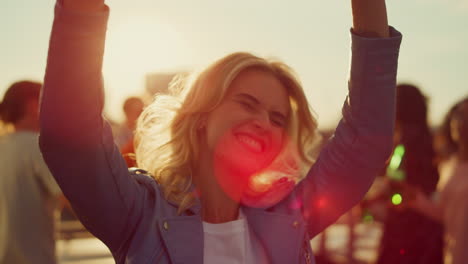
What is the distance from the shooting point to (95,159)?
149 centimetres

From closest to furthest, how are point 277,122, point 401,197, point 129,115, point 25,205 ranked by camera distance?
point 277,122, point 401,197, point 25,205, point 129,115

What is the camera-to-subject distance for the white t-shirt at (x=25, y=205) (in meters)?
3.98

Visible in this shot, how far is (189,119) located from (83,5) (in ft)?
2.63

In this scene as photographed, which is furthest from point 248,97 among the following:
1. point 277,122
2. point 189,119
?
point 189,119

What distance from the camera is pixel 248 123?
6.32 ft

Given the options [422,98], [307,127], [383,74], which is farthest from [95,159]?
[422,98]

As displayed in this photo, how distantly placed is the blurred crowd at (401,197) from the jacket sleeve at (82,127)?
7.84 ft

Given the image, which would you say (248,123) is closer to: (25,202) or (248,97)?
(248,97)

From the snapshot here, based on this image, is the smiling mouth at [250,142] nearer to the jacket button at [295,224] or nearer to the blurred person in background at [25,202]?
the jacket button at [295,224]

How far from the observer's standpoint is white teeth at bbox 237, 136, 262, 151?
6.31 ft

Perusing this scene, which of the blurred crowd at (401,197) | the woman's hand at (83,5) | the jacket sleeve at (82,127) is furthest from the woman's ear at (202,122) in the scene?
the blurred crowd at (401,197)

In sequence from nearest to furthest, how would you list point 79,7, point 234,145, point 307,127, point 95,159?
point 79,7 → point 95,159 → point 234,145 → point 307,127

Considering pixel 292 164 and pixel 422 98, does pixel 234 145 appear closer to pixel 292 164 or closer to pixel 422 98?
pixel 292 164

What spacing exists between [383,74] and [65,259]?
1014 centimetres
